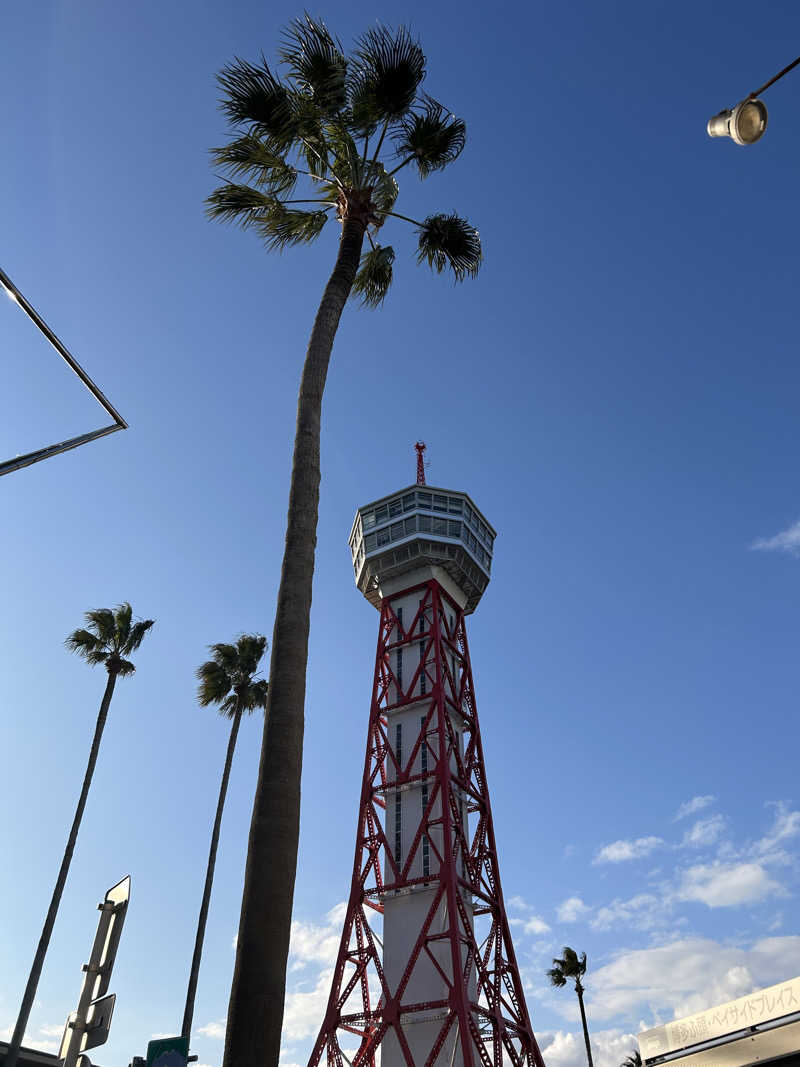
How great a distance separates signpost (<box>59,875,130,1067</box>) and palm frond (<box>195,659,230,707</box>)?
38.1 m

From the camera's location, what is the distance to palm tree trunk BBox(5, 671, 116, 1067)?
29250 millimetres

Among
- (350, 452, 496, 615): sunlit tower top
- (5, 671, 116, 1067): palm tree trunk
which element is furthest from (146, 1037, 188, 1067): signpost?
(350, 452, 496, 615): sunlit tower top

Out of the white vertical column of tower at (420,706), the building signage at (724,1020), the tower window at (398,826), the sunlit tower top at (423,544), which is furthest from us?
the sunlit tower top at (423,544)

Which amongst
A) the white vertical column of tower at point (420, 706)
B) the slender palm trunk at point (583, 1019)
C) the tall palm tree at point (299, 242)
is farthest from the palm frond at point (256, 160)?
the slender palm trunk at point (583, 1019)

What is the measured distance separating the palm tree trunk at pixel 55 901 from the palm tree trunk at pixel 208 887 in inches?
230

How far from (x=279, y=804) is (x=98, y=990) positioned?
2.61 meters

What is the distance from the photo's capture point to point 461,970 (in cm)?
4012

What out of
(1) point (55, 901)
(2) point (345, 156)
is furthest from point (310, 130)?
(1) point (55, 901)

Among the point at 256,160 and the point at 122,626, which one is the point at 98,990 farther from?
the point at 122,626

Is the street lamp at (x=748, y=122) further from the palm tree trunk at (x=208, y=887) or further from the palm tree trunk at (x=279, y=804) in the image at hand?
the palm tree trunk at (x=208, y=887)

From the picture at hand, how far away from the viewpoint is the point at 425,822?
45.3m

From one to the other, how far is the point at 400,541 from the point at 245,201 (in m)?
40.5

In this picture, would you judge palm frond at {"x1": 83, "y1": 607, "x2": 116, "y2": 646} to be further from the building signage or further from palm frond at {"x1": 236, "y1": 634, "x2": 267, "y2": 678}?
the building signage

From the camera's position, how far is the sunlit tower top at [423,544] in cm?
5556
